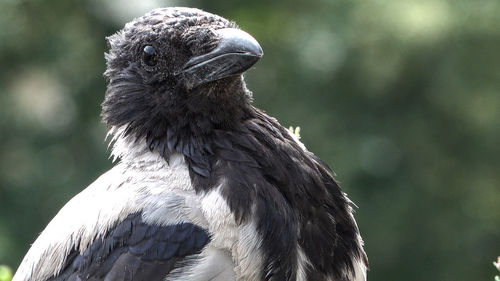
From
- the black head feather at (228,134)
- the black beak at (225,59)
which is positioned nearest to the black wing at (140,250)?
the black head feather at (228,134)

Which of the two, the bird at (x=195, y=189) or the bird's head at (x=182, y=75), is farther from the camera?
the bird's head at (x=182, y=75)

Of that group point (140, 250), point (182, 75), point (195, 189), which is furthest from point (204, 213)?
point (182, 75)

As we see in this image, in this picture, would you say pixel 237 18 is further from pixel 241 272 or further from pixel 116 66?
pixel 241 272

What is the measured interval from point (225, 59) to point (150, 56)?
0.43 m

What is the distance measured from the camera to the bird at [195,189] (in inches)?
182

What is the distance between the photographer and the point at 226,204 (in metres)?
4.64

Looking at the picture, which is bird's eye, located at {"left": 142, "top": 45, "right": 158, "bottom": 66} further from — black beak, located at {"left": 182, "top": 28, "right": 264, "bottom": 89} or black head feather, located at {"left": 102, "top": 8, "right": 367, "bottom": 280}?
black beak, located at {"left": 182, "top": 28, "right": 264, "bottom": 89}

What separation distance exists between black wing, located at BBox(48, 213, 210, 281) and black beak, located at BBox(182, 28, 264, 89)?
756mm

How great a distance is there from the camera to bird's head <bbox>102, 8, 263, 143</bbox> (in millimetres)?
4914

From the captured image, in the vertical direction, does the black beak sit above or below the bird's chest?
above

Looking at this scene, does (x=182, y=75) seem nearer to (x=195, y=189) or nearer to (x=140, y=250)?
(x=195, y=189)

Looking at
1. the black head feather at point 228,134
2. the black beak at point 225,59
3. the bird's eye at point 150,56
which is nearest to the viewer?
the black head feather at point 228,134

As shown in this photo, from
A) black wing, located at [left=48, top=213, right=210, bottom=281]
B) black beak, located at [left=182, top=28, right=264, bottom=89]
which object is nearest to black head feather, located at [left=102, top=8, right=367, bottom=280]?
black beak, located at [left=182, top=28, right=264, bottom=89]

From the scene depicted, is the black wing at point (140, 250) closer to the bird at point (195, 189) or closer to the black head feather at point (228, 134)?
the bird at point (195, 189)
